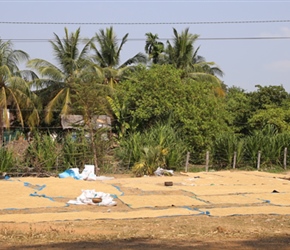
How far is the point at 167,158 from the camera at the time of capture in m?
22.1

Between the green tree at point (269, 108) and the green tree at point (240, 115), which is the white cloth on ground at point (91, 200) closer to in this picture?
the green tree at point (269, 108)

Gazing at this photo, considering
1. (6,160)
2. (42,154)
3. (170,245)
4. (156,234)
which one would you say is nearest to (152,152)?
(42,154)

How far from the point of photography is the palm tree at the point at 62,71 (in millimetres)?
26891

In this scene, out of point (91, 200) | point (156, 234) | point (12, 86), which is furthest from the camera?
point (12, 86)

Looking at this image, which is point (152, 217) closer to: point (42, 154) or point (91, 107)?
point (91, 107)

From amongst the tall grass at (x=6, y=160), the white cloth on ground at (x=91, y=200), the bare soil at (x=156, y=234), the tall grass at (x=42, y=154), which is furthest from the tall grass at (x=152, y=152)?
the bare soil at (x=156, y=234)

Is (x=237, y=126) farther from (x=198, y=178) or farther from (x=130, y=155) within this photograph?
(x=198, y=178)

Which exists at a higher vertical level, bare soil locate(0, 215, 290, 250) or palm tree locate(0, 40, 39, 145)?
palm tree locate(0, 40, 39, 145)

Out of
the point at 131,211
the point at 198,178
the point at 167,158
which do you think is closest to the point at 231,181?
the point at 198,178

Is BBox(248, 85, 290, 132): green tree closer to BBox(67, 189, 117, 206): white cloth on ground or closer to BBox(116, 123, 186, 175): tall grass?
BBox(116, 123, 186, 175): tall grass

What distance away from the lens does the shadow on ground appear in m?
6.67

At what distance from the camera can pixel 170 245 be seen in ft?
22.5

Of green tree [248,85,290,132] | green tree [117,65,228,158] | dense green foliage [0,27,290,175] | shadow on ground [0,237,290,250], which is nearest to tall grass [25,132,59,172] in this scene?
dense green foliage [0,27,290,175]

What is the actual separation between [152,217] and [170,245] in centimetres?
331
